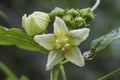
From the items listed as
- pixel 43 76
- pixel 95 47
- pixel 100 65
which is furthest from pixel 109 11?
pixel 95 47

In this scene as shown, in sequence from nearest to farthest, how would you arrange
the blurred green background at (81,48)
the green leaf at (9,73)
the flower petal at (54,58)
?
the flower petal at (54,58), the green leaf at (9,73), the blurred green background at (81,48)

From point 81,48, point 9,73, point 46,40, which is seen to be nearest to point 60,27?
point 46,40

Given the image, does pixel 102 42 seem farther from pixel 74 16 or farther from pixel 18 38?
pixel 18 38

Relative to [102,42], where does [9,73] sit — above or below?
above

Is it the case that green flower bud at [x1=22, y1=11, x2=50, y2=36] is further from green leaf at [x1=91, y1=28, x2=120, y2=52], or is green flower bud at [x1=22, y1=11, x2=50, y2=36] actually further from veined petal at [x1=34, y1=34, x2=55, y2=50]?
green leaf at [x1=91, y1=28, x2=120, y2=52]

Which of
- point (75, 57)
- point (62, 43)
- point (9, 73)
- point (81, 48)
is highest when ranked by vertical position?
point (81, 48)

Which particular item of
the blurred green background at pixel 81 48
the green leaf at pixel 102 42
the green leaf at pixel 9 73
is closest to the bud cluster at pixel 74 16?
the green leaf at pixel 102 42

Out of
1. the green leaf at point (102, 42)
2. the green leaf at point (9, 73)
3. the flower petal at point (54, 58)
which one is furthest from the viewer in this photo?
the green leaf at point (9, 73)

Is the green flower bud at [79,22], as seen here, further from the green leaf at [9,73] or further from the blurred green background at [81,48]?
the blurred green background at [81,48]
